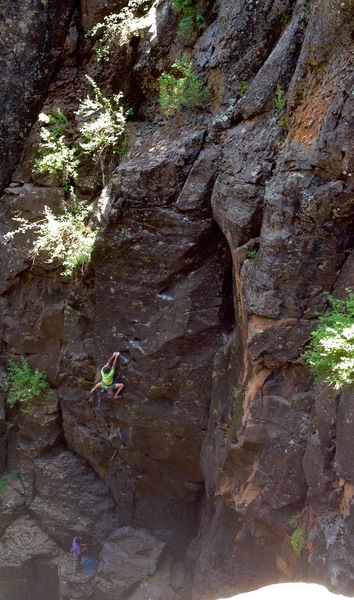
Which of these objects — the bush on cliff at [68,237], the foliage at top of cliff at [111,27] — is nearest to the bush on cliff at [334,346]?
the bush on cliff at [68,237]

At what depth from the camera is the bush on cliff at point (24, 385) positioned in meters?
9.89

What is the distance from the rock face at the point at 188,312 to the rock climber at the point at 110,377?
0.60 feet

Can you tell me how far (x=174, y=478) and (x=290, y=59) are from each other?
696 centimetres

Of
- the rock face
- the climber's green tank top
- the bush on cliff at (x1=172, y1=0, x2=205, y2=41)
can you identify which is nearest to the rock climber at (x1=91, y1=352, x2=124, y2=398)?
the climber's green tank top

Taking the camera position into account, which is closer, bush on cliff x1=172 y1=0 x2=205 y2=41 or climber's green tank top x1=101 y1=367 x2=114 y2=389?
bush on cliff x1=172 y1=0 x2=205 y2=41

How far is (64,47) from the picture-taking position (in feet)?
29.9

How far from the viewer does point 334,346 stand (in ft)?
17.6

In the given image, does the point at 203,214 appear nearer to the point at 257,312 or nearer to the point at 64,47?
the point at 257,312

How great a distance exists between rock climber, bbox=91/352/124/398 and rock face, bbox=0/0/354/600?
0.60ft

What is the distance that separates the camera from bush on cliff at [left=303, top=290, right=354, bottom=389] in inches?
207

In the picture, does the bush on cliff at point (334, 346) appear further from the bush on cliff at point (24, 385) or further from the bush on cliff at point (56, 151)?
the bush on cliff at point (24, 385)

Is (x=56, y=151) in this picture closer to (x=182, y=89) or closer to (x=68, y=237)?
(x=68, y=237)

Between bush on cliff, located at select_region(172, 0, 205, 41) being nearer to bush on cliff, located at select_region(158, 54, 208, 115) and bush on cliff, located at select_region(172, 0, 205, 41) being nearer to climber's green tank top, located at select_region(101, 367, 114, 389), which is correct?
bush on cliff, located at select_region(158, 54, 208, 115)

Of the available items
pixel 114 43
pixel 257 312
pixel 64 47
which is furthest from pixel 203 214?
pixel 64 47
